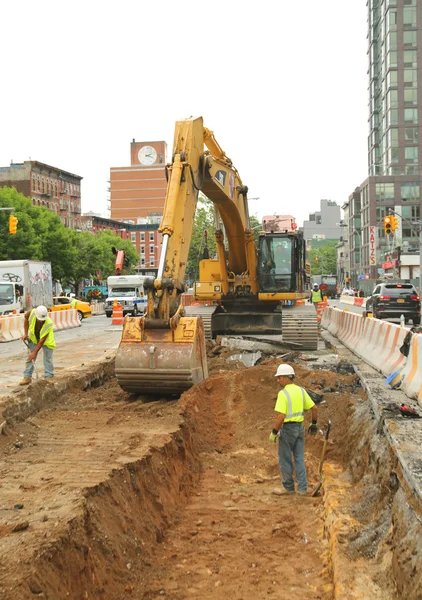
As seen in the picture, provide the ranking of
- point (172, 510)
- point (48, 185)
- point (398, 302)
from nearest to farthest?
point (172, 510) < point (398, 302) < point (48, 185)

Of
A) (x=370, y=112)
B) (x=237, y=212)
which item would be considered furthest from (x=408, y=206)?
(x=237, y=212)

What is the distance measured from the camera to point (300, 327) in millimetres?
16703

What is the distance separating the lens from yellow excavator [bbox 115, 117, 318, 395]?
33.3 ft

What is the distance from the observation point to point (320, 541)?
6.39 metres

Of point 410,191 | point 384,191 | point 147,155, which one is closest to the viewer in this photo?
point 410,191

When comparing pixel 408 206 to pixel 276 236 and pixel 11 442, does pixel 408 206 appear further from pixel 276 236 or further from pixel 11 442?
pixel 11 442

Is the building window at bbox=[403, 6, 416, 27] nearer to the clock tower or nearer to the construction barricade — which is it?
the construction barricade

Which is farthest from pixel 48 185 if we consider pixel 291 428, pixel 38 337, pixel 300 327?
pixel 291 428

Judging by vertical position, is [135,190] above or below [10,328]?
above

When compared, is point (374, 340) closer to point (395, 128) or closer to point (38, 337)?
point (38, 337)

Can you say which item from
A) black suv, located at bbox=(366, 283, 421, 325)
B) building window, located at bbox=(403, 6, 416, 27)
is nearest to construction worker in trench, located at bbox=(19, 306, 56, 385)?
black suv, located at bbox=(366, 283, 421, 325)

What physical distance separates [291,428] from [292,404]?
0.28 metres

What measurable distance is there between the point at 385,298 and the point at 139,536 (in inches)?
994

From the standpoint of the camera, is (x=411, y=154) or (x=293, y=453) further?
(x=411, y=154)
